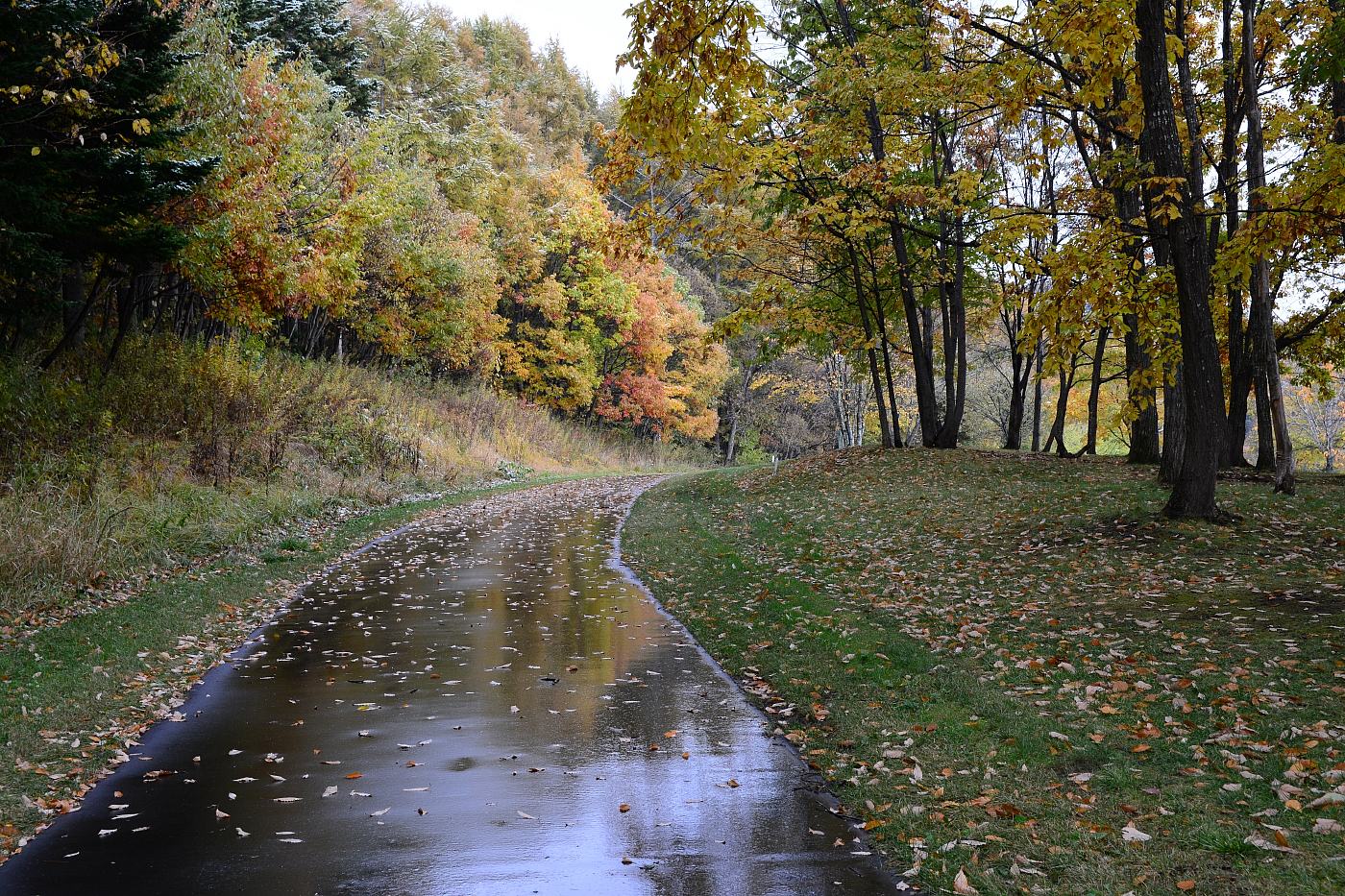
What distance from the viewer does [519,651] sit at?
27.8 feet

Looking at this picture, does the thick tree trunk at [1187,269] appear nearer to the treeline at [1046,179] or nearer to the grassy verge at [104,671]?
the treeline at [1046,179]

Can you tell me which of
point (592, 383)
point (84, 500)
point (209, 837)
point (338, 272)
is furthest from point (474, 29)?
point (209, 837)

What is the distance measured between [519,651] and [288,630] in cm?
256

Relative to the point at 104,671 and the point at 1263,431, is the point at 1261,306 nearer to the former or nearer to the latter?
the point at 1263,431

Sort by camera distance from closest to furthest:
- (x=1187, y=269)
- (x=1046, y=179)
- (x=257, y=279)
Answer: (x=1187, y=269) < (x=257, y=279) < (x=1046, y=179)

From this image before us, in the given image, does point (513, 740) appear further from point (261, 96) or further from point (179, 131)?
point (261, 96)

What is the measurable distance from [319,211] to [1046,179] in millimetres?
18846

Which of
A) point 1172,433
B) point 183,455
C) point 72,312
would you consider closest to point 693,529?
point 1172,433

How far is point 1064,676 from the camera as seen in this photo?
23.0 feet

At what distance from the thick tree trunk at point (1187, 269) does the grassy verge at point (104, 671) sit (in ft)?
36.0

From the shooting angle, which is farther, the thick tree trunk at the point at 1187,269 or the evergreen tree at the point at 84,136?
the thick tree trunk at the point at 1187,269

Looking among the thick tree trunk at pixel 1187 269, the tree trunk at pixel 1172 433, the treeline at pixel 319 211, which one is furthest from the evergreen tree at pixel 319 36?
the tree trunk at pixel 1172 433

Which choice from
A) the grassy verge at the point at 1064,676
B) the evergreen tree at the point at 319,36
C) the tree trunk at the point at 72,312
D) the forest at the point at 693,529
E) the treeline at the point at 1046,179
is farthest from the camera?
the evergreen tree at the point at 319,36

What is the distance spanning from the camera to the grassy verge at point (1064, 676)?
4.38m
